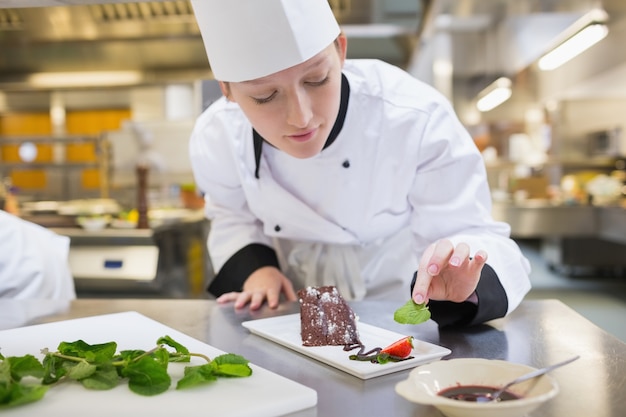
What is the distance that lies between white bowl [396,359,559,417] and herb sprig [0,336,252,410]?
252mm

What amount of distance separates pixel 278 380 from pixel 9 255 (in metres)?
1.13

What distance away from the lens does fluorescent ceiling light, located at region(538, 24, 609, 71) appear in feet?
15.8

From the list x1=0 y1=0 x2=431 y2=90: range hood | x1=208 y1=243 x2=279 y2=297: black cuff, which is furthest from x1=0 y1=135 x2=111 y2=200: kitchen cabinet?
x1=208 y1=243 x2=279 y2=297: black cuff

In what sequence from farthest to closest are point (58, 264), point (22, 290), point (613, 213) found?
point (613, 213), point (58, 264), point (22, 290)

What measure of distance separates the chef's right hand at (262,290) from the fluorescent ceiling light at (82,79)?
6.45 meters

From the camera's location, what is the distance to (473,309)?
1170mm

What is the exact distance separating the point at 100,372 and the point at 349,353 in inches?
14.6

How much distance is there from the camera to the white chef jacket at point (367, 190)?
1426 millimetres

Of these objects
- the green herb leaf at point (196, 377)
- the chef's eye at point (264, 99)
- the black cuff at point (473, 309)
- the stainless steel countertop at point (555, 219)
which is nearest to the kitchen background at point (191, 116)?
the stainless steel countertop at point (555, 219)

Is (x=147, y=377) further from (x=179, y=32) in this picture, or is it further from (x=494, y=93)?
(x=494, y=93)

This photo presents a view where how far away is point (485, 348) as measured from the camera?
3.50 feet

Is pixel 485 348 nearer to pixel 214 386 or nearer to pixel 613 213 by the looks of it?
pixel 214 386

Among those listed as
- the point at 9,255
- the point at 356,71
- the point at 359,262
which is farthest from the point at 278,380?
the point at 9,255

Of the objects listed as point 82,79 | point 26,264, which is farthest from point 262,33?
point 82,79
